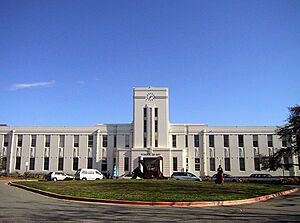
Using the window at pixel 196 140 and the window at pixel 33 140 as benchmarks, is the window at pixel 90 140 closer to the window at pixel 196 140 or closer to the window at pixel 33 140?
the window at pixel 33 140

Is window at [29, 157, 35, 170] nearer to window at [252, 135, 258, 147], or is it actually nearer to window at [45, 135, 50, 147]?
window at [45, 135, 50, 147]

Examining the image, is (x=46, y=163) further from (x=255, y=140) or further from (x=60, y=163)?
(x=255, y=140)

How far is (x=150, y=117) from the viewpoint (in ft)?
184

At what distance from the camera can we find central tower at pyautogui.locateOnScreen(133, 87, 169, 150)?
55.2 m

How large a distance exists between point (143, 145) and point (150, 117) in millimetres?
4709

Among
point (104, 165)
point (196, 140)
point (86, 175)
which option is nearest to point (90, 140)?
point (104, 165)

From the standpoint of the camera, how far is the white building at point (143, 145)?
180ft

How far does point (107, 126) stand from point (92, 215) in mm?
46848

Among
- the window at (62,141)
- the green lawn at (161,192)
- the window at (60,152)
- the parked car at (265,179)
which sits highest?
the window at (62,141)

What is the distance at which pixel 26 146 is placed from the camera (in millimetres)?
58281

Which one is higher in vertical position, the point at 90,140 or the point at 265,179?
the point at 90,140

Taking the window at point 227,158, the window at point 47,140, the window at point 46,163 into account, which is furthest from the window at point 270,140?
the window at point 46,163

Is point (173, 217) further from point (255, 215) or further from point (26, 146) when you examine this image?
point (26, 146)

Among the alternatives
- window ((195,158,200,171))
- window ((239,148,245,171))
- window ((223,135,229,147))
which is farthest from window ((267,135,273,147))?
window ((195,158,200,171))
